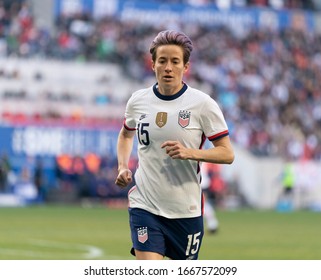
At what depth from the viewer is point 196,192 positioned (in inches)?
368

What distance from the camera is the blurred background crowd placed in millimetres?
42688

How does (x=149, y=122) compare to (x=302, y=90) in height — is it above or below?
above

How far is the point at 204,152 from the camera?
29.3 feet

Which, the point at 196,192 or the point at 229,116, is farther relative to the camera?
the point at 229,116

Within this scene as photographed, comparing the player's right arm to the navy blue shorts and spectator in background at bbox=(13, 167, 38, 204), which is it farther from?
spectator in background at bbox=(13, 167, 38, 204)

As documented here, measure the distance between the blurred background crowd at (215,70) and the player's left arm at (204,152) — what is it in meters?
31.1

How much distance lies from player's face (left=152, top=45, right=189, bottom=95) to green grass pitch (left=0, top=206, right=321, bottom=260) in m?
8.98

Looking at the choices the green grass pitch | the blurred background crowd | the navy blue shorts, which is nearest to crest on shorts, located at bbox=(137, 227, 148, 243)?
the navy blue shorts

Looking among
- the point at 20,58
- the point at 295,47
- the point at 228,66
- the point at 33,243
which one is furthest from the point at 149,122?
the point at 295,47

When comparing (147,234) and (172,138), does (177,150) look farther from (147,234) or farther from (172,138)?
(147,234)
